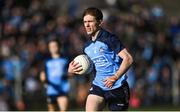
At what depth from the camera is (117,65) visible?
9930 millimetres

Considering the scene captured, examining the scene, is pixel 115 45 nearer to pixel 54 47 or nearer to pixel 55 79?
pixel 54 47

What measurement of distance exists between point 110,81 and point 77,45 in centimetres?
1255

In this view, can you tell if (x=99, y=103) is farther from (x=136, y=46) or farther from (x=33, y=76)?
(x=136, y=46)

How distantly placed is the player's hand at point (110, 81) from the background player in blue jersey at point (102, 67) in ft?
0.30

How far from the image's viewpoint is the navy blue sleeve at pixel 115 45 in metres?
9.61

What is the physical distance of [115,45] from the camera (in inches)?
380

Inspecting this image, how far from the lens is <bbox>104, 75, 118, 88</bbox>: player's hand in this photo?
948 cm

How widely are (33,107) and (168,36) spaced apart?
23.9ft

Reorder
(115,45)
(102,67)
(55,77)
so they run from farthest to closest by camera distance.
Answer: (55,77) → (102,67) → (115,45)

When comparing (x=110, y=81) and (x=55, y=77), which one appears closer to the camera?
(x=110, y=81)

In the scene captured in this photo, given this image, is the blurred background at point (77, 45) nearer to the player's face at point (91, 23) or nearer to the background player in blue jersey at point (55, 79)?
the background player in blue jersey at point (55, 79)

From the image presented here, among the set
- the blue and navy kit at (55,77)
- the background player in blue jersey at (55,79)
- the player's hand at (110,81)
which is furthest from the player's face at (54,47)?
the player's hand at (110,81)

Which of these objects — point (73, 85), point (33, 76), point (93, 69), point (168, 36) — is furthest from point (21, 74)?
point (93, 69)

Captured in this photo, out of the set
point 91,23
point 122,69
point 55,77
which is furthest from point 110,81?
point 55,77
